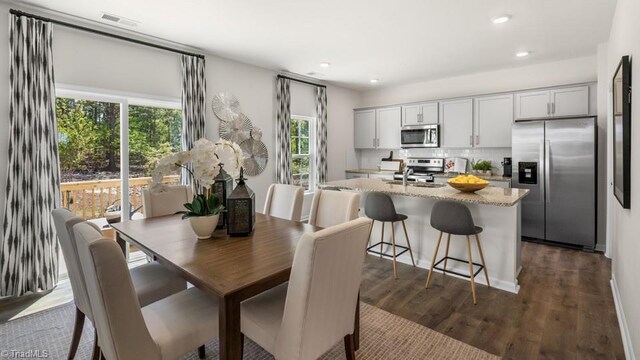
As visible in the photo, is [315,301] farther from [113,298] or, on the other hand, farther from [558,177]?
[558,177]

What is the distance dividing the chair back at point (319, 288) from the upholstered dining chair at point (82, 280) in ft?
3.00

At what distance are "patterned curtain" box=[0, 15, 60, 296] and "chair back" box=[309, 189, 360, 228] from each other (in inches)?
96.5

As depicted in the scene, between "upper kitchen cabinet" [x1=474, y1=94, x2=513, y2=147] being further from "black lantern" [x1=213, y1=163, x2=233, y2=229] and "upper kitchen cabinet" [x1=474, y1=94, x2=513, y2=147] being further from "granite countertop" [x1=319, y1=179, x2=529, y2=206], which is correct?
"black lantern" [x1=213, y1=163, x2=233, y2=229]

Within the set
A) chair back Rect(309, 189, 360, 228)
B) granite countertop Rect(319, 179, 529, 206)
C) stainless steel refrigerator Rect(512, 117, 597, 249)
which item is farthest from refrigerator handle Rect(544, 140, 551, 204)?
chair back Rect(309, 189, 360, 228)

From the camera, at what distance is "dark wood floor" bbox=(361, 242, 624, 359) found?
207 cm

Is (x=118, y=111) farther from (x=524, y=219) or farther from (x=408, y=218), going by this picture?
(x=524, y=219)

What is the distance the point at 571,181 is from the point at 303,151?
3939 millimetres

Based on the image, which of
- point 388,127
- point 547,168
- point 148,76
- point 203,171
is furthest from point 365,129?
point 203,171

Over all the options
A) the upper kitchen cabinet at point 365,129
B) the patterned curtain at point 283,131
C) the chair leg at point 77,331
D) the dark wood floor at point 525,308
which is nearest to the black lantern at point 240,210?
the chair leg at point 77,331

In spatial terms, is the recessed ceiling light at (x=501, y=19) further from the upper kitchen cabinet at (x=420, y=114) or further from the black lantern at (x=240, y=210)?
the black lantern at (x=240, y=210)

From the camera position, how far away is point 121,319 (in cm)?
120

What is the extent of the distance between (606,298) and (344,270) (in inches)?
106

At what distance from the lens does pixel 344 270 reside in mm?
1440

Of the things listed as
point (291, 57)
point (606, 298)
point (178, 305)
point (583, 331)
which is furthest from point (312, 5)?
point (606, 298)
